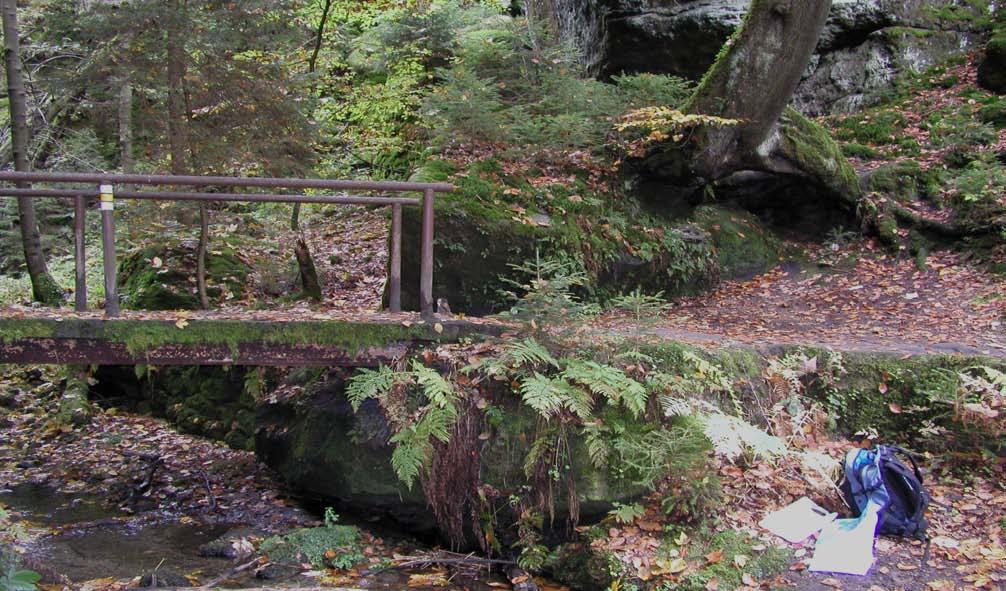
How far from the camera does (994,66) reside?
13.9 meters

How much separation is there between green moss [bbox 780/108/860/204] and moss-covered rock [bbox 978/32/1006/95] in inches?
183

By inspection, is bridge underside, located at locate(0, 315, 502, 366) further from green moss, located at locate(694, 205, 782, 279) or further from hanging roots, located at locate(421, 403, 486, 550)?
green moss, located at locate(694, 205, 782, 279)

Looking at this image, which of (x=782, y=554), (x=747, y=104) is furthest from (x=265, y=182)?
(x=747, y=104)

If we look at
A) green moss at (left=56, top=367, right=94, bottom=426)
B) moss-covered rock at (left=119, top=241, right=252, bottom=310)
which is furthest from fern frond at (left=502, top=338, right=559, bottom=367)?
green moss at (left=56, top=367, right=94, bottom=426)

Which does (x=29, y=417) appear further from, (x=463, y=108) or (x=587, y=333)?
(x=587, y=333)

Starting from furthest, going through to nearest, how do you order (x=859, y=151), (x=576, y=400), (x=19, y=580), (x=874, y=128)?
(x=874, y=128) < (x=859, y=151) < (x=576, y=400) < (x=19, y=580)

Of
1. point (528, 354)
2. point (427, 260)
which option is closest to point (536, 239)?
point (427, 260)

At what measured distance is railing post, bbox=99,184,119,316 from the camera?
236 inches

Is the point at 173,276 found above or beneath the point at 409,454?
above

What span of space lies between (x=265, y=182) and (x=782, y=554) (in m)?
5.16

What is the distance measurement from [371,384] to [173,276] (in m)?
5.21

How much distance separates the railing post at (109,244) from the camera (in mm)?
5992

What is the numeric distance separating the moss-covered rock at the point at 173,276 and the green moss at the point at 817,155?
28.4ft

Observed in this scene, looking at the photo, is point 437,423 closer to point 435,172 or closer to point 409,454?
point 409,454
